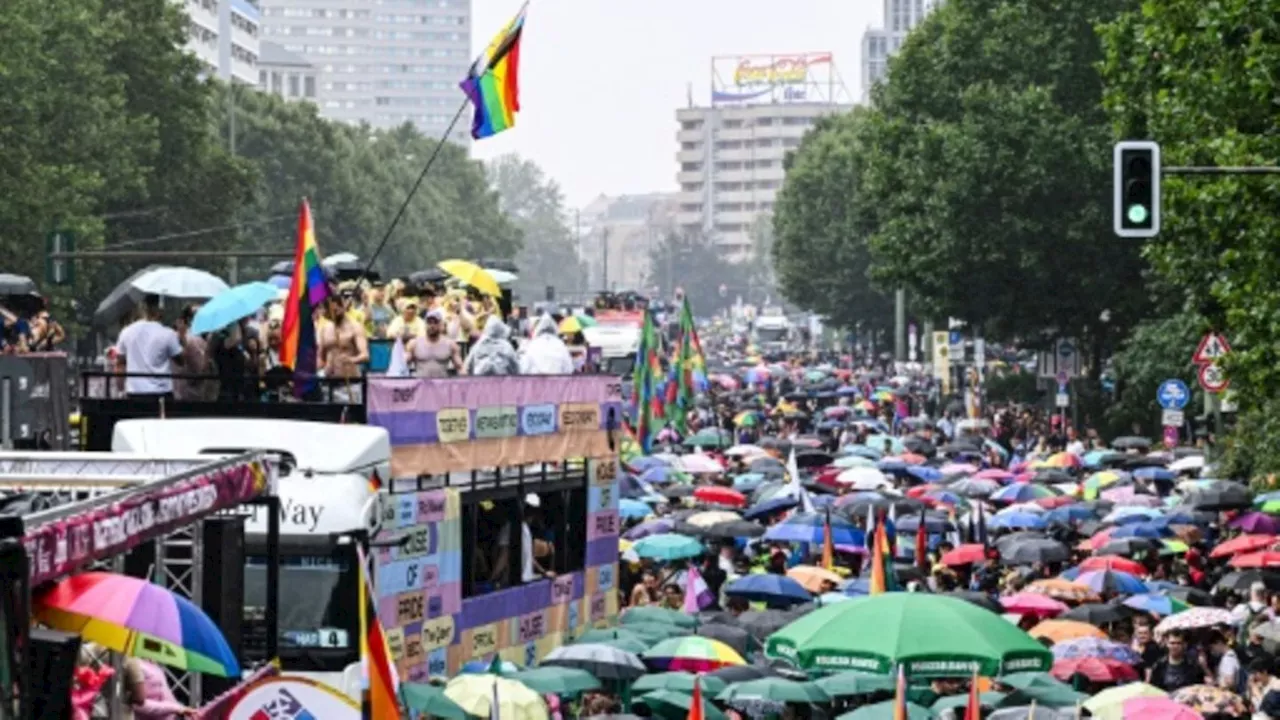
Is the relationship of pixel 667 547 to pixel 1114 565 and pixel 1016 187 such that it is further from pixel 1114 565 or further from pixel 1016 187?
pixel 1016 187

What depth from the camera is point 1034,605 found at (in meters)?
26.3

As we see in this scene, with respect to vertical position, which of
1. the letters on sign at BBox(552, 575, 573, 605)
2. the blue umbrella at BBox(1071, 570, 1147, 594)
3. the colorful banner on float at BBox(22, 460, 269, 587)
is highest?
the colorful banner on float at BBox(22, 460, 269, 587)

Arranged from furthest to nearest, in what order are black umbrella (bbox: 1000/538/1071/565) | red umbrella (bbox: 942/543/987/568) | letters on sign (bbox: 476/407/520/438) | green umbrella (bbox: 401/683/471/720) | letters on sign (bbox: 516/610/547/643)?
red umbrella (bbox: 942/543/987/568)
black umbrella (bbox: 1000/538/1071/565)
letters on sign (bbox: 516/610/547/643)
letters on sign (bbox: 476/407/520/438)
green umbrella (bbox: 401/683/471/720)

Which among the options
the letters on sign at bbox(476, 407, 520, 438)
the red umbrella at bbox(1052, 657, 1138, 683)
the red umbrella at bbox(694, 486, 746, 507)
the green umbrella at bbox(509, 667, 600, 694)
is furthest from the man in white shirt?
the red umbrella at bbox(694, 486, 746, 507)

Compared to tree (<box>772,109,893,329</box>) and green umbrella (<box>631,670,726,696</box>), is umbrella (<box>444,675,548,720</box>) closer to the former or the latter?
green umbrella (<box>631,670,726,696</box>)

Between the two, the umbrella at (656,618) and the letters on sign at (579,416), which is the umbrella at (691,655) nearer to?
the umbrella at (656,618)

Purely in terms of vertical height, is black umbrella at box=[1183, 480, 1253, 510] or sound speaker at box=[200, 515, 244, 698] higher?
sound speaker at box=[200, 515, 244, 698]

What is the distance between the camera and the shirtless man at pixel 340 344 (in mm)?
23250

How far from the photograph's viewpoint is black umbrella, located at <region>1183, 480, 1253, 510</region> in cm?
3544

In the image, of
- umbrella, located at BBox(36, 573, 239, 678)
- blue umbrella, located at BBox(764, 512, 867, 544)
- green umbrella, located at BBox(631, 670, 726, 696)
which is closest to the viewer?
umbrella, located at BBox(36, 573, 239, 678)

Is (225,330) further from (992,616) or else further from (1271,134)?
(1271,134)

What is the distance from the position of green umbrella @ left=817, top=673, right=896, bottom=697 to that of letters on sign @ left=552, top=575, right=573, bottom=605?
13.0 ft

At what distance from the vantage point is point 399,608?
20469mm

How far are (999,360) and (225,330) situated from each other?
86.9 m
